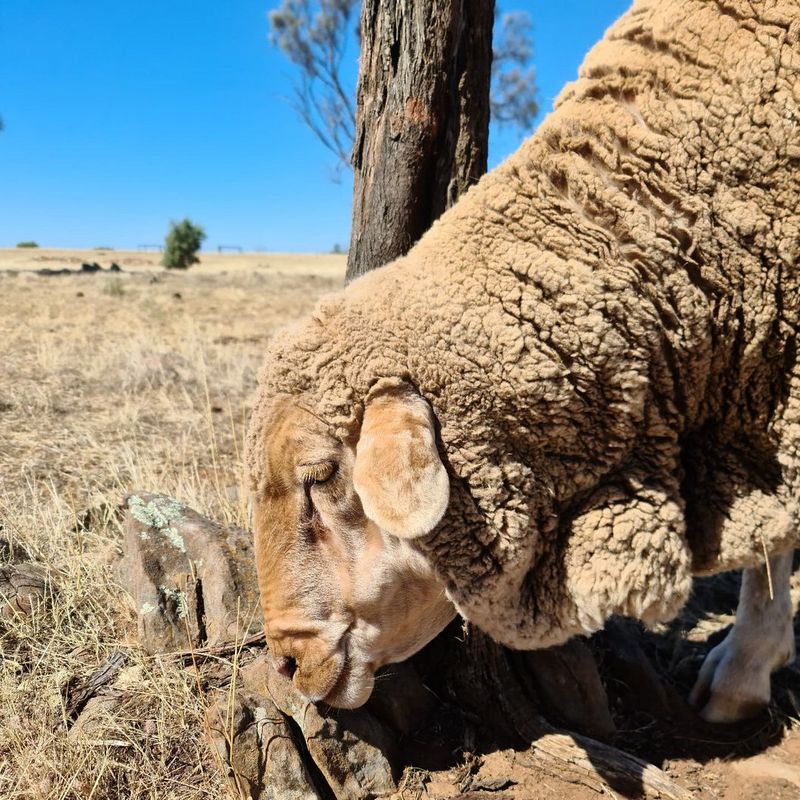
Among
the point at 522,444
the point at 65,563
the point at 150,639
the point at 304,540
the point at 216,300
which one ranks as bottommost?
the point at 150,639

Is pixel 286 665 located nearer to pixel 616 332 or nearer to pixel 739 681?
pixel 616 332

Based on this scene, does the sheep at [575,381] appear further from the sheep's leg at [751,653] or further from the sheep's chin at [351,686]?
the sheep's leg at [751,653]

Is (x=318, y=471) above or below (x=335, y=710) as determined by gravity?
above

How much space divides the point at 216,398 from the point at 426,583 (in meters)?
4.69

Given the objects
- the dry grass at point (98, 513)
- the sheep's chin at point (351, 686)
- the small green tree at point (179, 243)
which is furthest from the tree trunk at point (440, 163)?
the small green tree at point (179, 243)

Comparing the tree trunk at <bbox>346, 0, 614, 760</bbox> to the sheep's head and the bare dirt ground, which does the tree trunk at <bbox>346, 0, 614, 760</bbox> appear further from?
the sheep's head

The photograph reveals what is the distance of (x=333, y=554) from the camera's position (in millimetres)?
2480

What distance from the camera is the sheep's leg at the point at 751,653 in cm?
359

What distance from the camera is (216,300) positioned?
1823 centimetres

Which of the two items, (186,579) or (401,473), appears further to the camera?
(186,579)

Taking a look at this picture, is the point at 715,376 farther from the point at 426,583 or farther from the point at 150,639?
the point at 150,639

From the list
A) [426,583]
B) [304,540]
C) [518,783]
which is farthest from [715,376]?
[518,783]

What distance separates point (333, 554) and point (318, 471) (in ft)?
1.03

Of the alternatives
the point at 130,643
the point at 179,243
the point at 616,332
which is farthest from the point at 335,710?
the point at 179,243
